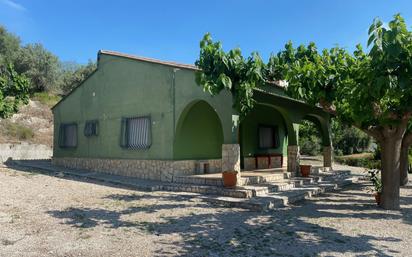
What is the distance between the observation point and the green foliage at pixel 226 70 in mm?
10273

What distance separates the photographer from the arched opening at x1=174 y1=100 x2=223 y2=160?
14461mm

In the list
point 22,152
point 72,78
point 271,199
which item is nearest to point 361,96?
point 271,199

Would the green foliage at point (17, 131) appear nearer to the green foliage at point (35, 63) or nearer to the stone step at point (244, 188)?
the green foliage at point (35, 63)

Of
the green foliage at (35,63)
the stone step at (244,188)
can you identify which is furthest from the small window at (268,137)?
the green foliage at (35,63)

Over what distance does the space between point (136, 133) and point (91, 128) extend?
4.10 metres

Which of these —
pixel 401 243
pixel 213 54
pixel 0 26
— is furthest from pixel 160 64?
pixel 0 26

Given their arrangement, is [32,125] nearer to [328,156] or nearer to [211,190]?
[328,156]

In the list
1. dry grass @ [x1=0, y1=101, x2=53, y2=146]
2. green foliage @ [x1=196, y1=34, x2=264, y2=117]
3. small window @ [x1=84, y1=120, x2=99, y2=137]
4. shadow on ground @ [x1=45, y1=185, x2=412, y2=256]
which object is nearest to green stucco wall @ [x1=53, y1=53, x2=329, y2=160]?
small window @ [x1=84, y1=120, x2=99, y2=137]

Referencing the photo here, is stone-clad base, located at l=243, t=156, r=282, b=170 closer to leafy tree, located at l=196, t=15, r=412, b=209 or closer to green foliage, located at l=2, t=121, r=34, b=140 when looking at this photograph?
leafy tree, located at l=196, t=15, r=412, b=209

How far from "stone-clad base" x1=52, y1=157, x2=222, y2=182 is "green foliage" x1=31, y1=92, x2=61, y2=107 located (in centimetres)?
2487

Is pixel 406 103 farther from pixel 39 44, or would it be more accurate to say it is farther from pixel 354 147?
pixel 39 44

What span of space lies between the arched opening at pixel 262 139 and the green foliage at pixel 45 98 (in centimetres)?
3003

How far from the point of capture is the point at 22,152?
26594 millimetres

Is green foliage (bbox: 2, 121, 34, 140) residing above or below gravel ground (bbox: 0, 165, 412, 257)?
above
